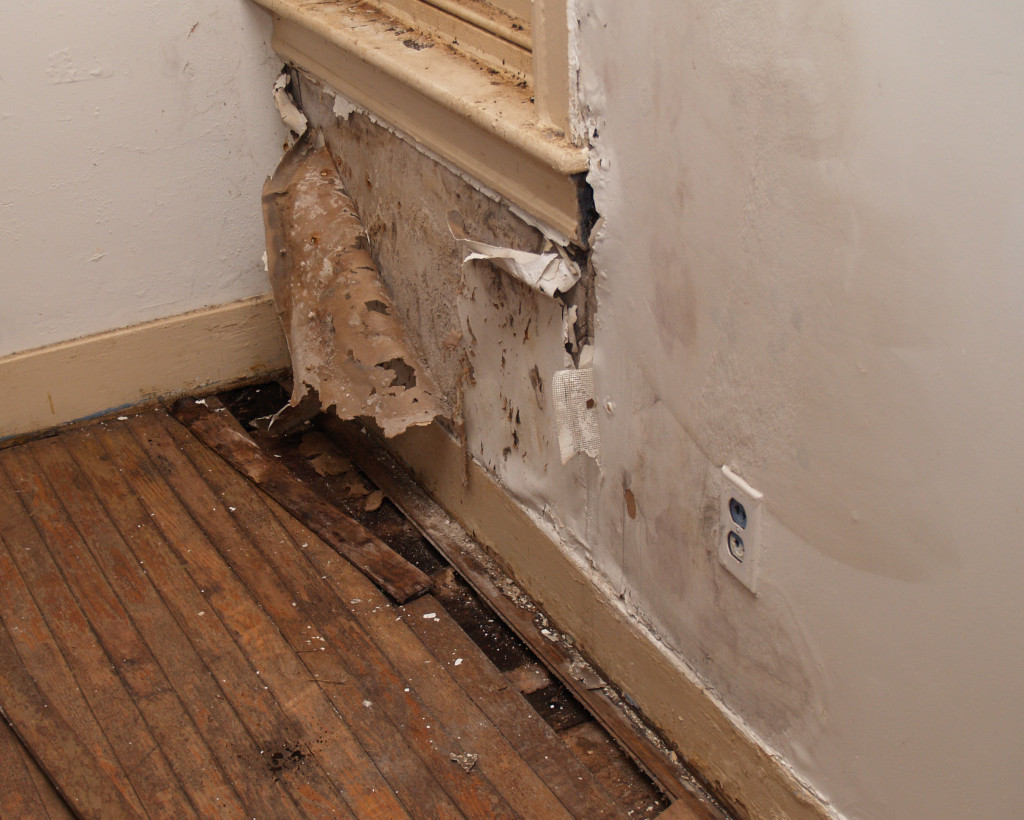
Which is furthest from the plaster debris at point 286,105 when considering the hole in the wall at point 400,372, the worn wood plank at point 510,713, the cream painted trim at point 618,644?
the worn wood plank at point 510,713

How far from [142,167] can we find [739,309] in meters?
2.05

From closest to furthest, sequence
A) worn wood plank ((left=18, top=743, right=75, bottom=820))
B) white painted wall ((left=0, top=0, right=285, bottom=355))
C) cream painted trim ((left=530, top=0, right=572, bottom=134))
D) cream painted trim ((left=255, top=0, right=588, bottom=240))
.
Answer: cream painted trim ((left=530, top=0, right=572, bottom=134)), cream painted trim ((left=255, top=0, right=588, bottom=240)), worn wood plank ((left=18, top=743, right=75, bottom=820)), white painted wall ((left=0, top=0, right=285, bottom=355))

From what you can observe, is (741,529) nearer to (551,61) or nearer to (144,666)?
(551,61)

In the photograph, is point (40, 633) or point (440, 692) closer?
point (440, 692)

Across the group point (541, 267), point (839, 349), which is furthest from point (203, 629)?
point (839, 349)

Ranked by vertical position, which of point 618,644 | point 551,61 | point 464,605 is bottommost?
point 464,605

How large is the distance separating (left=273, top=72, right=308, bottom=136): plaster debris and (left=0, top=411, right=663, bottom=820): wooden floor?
1.00 meters

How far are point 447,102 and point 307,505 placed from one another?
1.17 meters

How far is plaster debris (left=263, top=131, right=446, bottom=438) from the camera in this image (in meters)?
2.62

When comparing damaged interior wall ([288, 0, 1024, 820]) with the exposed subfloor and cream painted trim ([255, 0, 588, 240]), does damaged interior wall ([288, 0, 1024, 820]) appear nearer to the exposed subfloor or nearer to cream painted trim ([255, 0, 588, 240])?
cream painted trim ([255, 0, 588, 240])

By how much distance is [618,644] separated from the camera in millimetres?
2160

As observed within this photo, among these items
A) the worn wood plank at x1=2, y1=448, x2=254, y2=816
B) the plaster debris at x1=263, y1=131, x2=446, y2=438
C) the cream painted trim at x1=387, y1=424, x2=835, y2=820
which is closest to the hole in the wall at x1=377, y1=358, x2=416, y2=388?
the plaster debris at x1=263, y1=131, x2=446, y2=438

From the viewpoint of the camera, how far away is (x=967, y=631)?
4.24ft

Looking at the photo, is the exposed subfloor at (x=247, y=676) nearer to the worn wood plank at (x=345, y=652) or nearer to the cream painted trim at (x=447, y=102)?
the worn wood plank at (x=345, y=652)
